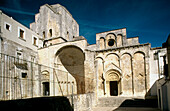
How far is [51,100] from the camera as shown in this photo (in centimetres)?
698

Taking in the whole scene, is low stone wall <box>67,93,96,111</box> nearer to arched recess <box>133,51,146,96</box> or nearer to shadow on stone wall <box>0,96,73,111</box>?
shadow on stone wall <box>0,96,73,111</box>

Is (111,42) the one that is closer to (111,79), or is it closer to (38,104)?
(111,79)

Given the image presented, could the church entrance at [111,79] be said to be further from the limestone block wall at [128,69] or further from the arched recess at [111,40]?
the arched recess at [111,40]

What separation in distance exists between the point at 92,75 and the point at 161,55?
26.9 ft

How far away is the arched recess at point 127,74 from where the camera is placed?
16.4 m

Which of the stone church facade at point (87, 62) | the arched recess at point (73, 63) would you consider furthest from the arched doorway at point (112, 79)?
the arched recess at point (73, 63)

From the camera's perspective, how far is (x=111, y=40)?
18.9 metres

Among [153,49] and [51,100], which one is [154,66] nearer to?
[153,49]

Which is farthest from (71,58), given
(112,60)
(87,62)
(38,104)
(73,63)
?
(38,104)

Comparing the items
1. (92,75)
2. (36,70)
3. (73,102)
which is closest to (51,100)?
(73,102)

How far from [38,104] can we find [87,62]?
9.91 meters

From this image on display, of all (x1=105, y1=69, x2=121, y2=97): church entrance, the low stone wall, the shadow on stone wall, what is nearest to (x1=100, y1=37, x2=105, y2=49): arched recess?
(x1=105, y1=69, x2=121, y2=97): church entrance

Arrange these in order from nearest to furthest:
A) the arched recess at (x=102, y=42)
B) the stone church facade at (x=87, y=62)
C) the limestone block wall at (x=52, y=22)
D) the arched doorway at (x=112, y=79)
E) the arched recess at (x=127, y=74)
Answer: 1. the stone church facade at (x=87, y=62)
2. the arched recess at (x=127, y=74)
3. the arched doorway at (x=112, y=79)
4. the arched recess at (x=102, y=42)
5. the limestone block wall at (x=52, y=22)

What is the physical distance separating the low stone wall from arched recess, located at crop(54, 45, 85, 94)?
575 centimetres
